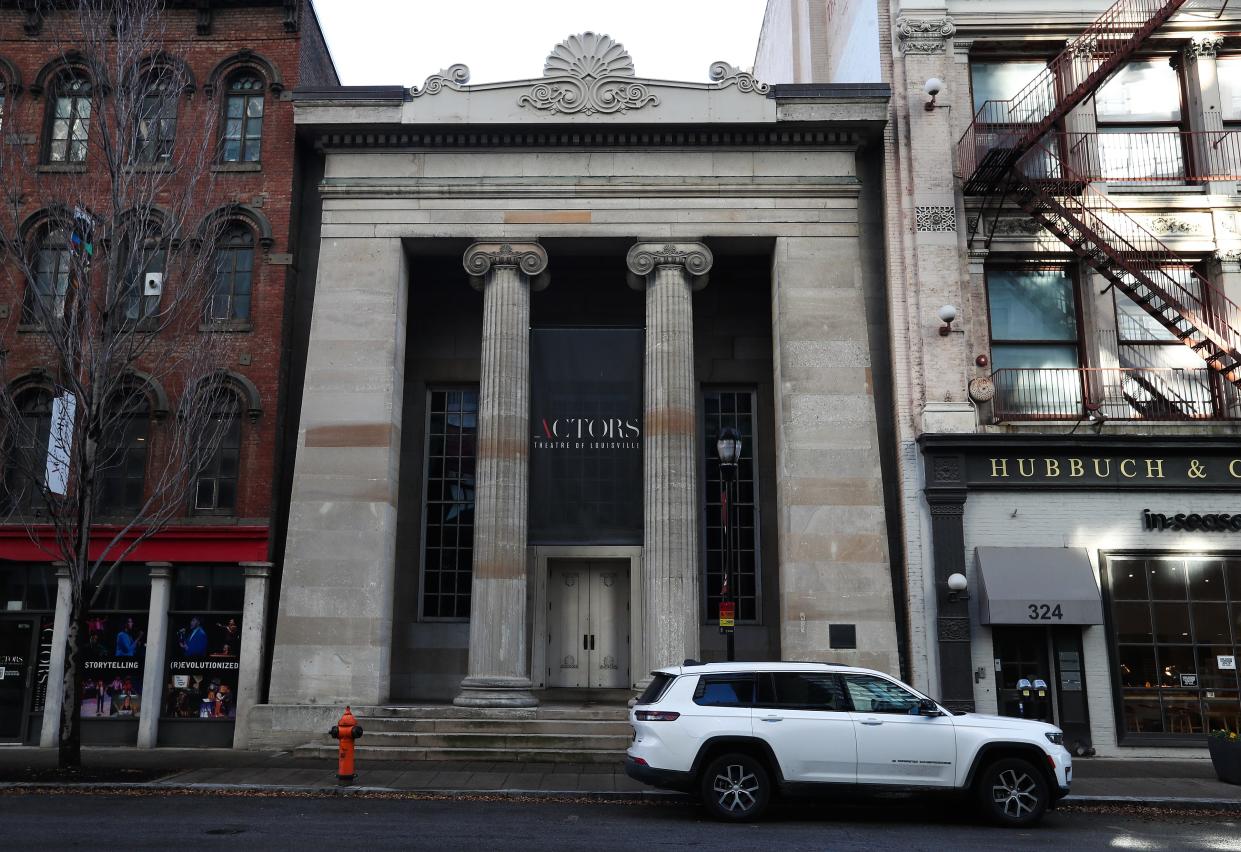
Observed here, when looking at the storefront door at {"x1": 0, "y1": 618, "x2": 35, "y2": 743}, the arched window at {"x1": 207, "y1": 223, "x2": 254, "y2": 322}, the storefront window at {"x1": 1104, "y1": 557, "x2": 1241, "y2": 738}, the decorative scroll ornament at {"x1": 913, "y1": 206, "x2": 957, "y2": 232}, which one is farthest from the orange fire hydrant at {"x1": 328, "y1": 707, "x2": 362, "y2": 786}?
the decorative scroll ornament at {"x1": 913, "y1": 206, "x2": 957, "y2": 232}

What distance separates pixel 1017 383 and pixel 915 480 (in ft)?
9.27

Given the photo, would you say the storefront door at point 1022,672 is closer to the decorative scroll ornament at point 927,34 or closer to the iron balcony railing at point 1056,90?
the iron balcony railing at point 1056,90

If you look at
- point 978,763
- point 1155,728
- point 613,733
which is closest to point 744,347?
point 613,733

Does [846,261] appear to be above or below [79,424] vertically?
above

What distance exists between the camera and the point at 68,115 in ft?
70.3

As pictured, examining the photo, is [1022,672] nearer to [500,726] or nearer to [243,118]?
[500,726]

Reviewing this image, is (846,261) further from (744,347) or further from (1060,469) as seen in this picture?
(1060,469)

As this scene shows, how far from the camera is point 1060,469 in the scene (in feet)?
62.2

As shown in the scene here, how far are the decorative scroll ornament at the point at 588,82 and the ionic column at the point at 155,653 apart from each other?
1144cm

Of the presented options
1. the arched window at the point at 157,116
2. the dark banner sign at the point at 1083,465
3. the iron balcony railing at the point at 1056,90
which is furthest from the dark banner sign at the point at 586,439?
the arched window at the point at 157,116

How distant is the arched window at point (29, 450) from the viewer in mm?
19266

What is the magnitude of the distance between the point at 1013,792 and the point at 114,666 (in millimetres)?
15761

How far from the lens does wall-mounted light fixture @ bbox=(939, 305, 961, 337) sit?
19.3m

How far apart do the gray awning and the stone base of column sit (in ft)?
26.9
